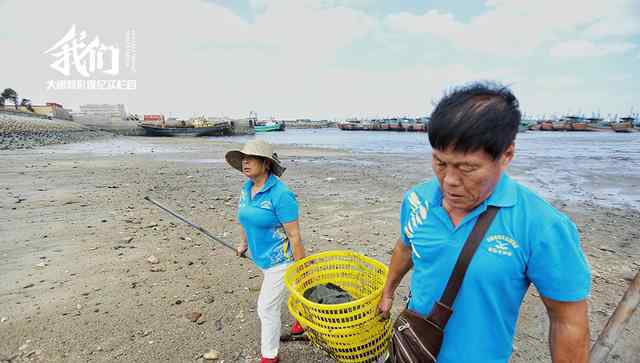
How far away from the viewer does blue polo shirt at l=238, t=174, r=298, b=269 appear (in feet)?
8.34

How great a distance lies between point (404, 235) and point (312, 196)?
7.10m

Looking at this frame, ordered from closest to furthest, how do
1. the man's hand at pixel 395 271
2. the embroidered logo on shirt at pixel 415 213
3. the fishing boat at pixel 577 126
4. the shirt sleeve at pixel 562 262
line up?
the shirt sleeve at pixel 562 262, the embroidered logo on shirt at pixel 415 213, the man's hand at pixel 395 271, the fishing boat at pixel 577 126

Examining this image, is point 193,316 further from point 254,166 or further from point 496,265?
point 496,265

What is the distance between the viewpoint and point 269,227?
261cm

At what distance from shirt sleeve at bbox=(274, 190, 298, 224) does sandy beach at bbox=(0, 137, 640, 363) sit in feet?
4.12

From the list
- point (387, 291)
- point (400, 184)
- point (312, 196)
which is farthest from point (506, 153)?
point (400, 184)

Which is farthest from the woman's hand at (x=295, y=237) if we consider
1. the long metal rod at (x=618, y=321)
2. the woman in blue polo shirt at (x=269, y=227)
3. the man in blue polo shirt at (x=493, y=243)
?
the long metal rod at (x=618, y=321)

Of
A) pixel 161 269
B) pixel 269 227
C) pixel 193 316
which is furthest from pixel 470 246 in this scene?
pixel 161 269

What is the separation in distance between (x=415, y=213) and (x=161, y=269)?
391cm

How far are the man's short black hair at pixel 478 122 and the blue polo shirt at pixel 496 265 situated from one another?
213mm

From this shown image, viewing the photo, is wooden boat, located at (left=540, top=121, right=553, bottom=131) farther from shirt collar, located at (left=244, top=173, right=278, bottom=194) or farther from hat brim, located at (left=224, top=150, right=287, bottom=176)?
shirt collar, located at (left=244, top=173, right=278, bottom=194)

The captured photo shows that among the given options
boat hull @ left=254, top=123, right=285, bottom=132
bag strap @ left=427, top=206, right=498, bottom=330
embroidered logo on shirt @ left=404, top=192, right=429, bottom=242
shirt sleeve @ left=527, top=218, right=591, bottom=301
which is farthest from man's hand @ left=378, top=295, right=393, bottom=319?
boat hull @ left=254, top=123, right=285, bottom=132

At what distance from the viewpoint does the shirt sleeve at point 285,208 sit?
2.52 m

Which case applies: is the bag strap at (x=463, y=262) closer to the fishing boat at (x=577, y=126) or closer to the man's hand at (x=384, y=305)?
the man's hand at (x=384, y=305)
